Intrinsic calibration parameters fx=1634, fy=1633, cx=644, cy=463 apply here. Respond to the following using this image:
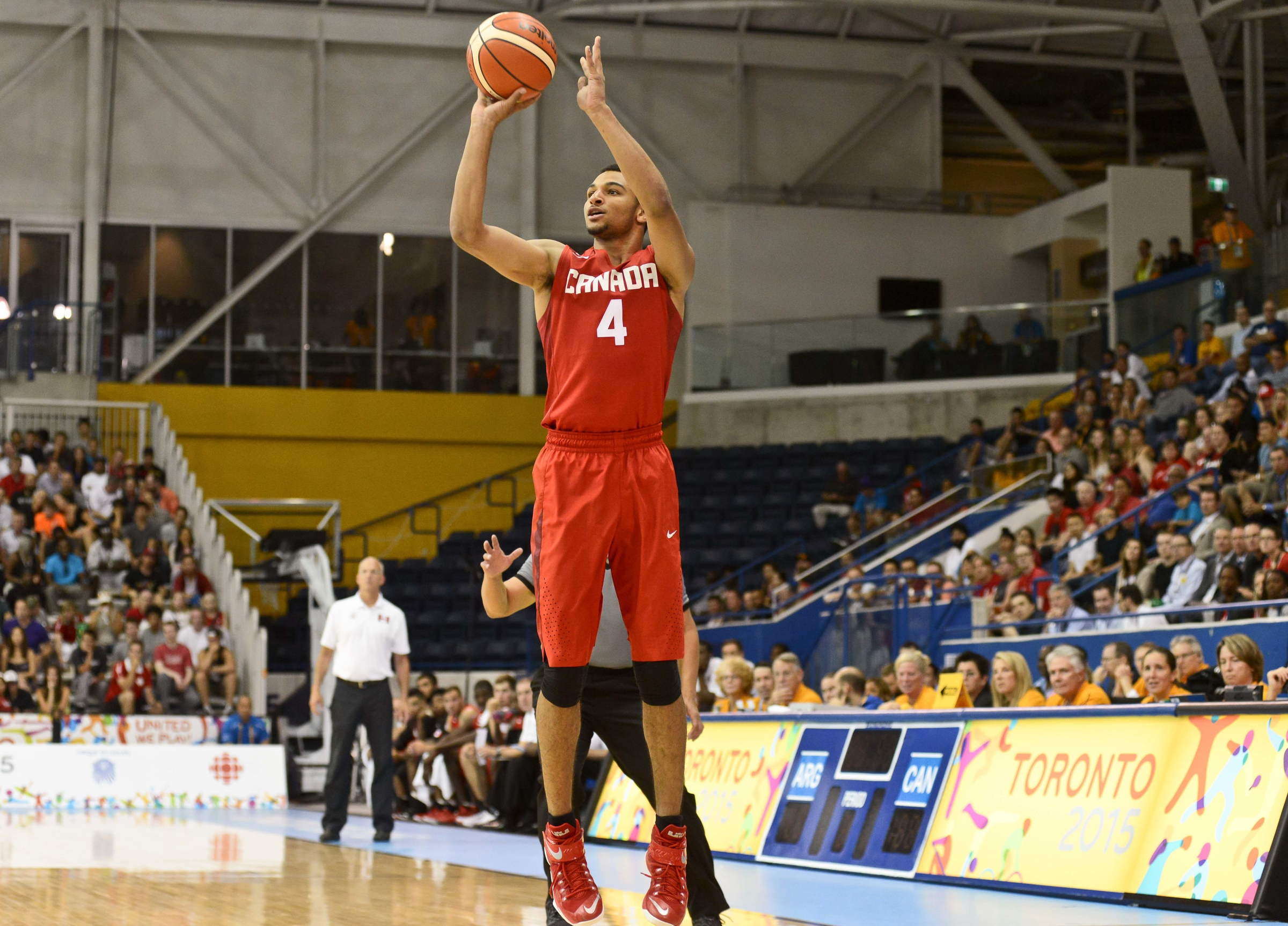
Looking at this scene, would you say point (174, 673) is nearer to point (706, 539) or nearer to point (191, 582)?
point (191, 582)

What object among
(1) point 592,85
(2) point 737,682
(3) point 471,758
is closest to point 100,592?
(3) point 471,758

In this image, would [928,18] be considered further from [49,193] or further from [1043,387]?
[49,193]

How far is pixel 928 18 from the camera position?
92.4 ft

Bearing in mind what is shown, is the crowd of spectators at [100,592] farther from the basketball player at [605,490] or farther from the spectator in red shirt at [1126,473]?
the basketball player at [605,490]

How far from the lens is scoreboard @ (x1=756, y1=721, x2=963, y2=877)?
8.55 m

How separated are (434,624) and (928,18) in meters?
13.7

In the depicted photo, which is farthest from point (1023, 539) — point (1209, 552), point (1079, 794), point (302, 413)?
point (302, 413)

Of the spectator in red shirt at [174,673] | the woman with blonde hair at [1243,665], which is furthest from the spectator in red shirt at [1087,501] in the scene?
the spectator in red shirt at [174,673]

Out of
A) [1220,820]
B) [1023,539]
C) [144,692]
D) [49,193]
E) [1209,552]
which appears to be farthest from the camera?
[49,193]

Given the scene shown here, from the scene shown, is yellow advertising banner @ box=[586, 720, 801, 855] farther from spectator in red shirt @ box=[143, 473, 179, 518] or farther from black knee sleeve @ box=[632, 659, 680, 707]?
spectator in red shirt @ box=[143, 473, 179, 518]

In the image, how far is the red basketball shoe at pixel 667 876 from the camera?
4.86 meters

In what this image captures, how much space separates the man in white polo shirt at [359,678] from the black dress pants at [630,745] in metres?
5.10

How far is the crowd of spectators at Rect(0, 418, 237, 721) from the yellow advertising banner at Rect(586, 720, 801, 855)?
354 inches

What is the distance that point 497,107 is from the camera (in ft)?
15.8
